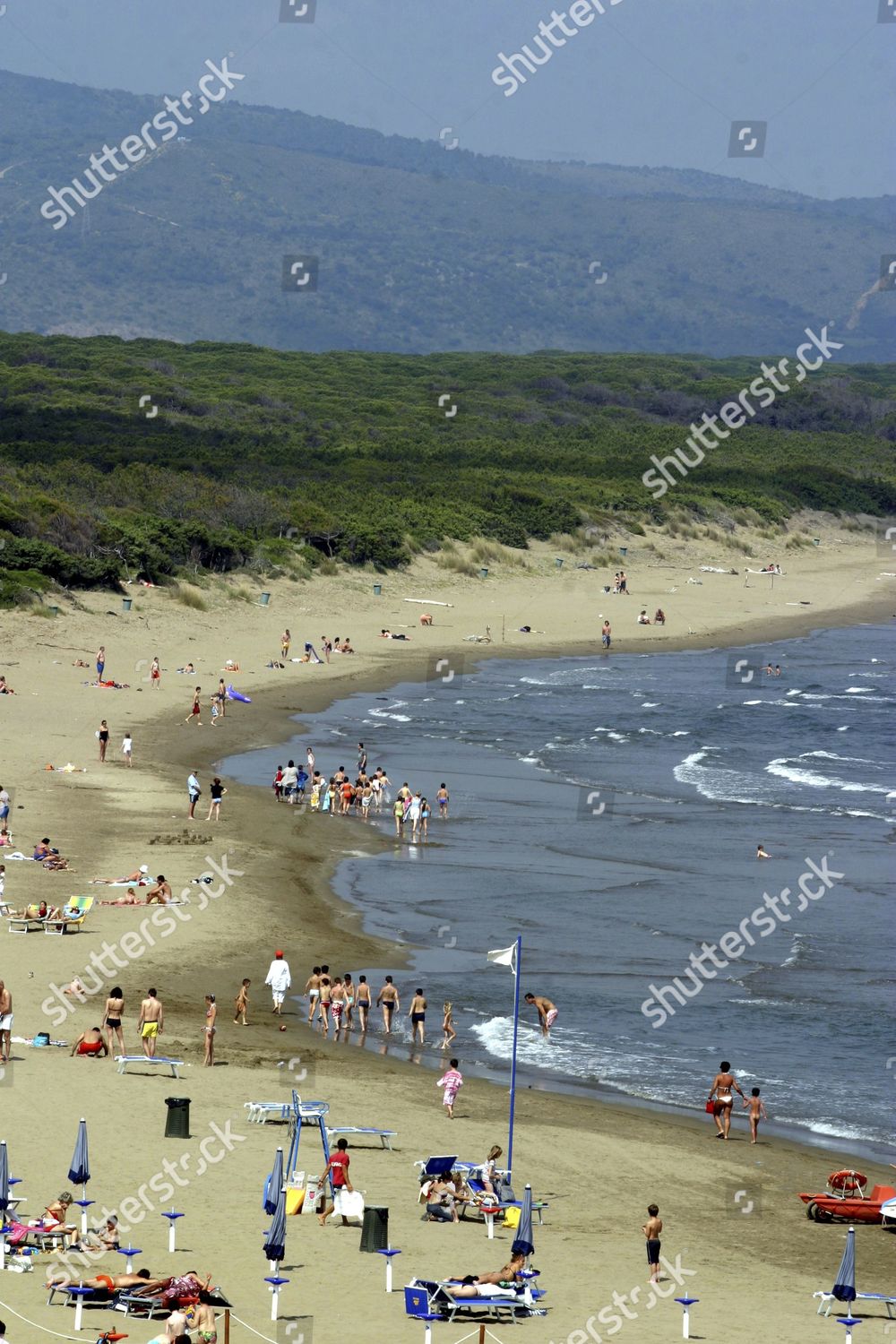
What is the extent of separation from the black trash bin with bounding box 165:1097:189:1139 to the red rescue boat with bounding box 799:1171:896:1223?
5758mm

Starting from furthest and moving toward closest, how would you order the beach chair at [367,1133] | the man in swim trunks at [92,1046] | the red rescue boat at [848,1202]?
the man in swim trunks at [92,1046]
the beach chair at [367,1133]
the red rescue boat at [848,1202]

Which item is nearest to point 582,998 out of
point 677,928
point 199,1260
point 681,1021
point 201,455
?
point 681,1021

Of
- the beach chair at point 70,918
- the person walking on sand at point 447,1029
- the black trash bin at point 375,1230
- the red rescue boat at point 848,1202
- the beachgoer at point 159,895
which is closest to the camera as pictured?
the black trash bin at point 375,1230

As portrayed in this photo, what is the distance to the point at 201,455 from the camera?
7931 cm

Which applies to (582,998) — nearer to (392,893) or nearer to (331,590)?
(392,893)

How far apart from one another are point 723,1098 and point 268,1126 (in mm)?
4824

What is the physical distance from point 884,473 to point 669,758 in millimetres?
68598

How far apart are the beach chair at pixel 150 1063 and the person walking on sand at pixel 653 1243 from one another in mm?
5943

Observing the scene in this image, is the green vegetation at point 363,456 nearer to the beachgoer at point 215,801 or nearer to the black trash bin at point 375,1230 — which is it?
the beachgoer at point 215,801

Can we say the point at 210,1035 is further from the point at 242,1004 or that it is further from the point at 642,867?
the point at 642,867

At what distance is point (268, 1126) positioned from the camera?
17.7 meters

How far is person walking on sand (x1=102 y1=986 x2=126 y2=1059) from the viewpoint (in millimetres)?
19453

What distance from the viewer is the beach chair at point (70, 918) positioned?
24.0 meters

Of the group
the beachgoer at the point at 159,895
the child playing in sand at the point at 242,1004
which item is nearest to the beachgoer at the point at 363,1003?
the child playing in sand at the point at 242,1004
